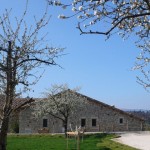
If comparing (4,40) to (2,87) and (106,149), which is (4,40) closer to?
(2,87)

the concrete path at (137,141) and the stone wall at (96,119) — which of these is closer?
the concrete path at (137,141)

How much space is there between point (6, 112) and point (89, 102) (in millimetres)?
53661

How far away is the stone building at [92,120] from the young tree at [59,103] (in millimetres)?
2275

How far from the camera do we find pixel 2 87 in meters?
11.1

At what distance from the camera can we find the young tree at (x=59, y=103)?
5453cm

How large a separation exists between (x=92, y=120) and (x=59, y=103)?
9.72m

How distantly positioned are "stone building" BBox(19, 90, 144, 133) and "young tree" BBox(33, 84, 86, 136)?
7.46 feet

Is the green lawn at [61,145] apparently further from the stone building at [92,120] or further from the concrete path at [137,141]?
the stone building at [92,120]

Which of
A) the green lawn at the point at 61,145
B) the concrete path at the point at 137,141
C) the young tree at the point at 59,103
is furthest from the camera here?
the young tree at the point at 59,103

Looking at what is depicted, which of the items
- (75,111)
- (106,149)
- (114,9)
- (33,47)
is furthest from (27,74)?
(75,111)

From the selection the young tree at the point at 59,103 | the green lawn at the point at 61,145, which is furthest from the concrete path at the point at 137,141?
the young tree at the point at 59,103

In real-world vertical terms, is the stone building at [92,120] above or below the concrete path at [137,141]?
above

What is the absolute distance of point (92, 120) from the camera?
6291 centimetres

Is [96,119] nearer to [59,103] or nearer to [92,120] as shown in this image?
[92,120]
